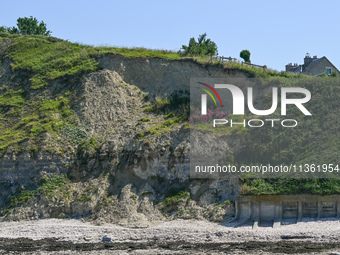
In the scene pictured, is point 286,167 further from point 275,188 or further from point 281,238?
point 281,238

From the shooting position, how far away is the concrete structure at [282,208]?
45.4 m

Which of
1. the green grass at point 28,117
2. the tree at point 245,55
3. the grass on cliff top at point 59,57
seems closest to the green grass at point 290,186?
the grass on cliff top at point 59,57

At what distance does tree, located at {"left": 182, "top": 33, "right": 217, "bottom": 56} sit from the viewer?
6119 centimetres

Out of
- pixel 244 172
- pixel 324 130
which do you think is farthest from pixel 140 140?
pixel 324 130

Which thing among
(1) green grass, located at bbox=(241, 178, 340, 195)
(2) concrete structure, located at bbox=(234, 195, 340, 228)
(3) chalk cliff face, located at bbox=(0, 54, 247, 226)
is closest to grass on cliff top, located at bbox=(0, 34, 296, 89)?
(3) chalk cliff face, located at bbox=(0, 54, 247, 226)

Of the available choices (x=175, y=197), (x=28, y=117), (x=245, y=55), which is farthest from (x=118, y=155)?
(x=245, y=55)

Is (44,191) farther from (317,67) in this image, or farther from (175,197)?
(317,67)

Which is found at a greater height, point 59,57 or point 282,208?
point 59,57

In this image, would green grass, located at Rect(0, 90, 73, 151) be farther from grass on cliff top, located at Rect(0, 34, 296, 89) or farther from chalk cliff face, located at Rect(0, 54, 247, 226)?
grass on cliff top, located at Rect(0, 34, 296, 89)

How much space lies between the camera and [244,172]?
48812 millimetres

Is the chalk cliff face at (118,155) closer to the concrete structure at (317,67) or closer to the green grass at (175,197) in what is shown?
the green grass at (175,197)

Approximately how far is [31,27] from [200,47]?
820 inches

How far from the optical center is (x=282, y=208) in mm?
46281

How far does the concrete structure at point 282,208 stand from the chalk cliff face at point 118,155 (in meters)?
1.25
